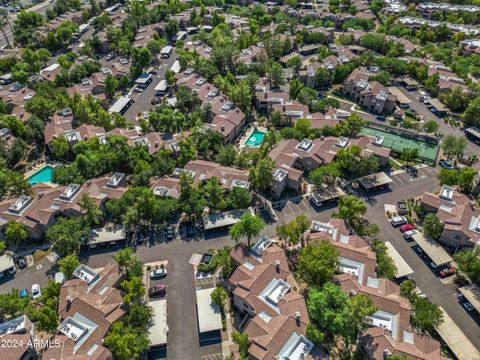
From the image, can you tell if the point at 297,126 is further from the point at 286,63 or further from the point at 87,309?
the point at 87,309

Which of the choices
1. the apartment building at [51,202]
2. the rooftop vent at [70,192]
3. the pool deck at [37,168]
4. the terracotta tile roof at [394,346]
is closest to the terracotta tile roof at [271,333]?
the terracotta tile roof at [394,346]

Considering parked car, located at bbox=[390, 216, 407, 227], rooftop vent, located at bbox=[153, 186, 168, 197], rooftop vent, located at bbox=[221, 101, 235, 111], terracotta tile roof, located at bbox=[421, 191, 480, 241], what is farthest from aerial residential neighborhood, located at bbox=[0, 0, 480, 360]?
rooftop vent, located at bbox=[221, 101, 235, 111]

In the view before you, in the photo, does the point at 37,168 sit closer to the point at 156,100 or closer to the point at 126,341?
the point at 156,100

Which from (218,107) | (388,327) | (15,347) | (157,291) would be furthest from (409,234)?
(15,347)

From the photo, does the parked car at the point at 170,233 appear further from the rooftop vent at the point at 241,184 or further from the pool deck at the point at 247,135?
the pool deck at the point at 247,135

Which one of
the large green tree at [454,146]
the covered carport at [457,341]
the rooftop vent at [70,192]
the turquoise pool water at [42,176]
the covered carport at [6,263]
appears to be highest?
the large green tree at [454,146]

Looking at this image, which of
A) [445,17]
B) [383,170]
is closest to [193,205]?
[383,170]
